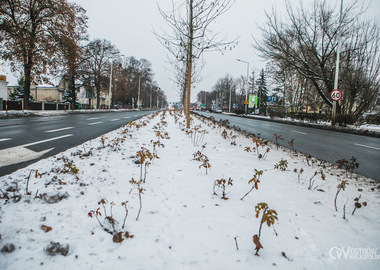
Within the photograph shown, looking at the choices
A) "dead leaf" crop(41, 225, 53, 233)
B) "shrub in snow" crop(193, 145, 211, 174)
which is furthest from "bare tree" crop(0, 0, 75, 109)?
"dead leaf" crop(41, 225, 53, 233)

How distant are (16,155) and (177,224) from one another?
161 inches

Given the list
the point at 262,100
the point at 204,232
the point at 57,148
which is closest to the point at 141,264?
the point at 204,232

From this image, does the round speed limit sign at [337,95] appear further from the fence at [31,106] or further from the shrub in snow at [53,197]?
the fence at [31,106]

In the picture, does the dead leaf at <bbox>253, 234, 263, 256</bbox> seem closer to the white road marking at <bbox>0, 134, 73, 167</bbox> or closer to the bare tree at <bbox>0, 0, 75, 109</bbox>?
the white road marking at <bbox>0, 134, 73, 167</bbox>

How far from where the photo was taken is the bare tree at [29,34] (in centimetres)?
1638

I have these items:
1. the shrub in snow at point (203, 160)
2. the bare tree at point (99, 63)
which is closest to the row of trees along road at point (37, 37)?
the bare tree at point (99, 63)

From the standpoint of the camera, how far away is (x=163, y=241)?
66.1 inches

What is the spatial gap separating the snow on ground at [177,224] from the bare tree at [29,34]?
63.5ft

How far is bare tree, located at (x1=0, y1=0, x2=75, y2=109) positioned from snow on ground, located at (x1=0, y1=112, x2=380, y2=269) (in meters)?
19.4

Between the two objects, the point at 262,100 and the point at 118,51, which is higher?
the point at 118,51

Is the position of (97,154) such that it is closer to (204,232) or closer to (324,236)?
(204,232)

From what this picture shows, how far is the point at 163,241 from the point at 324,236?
1452mm

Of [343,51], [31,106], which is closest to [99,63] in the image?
[31,106]

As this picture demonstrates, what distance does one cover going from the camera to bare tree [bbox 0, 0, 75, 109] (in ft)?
53.7
